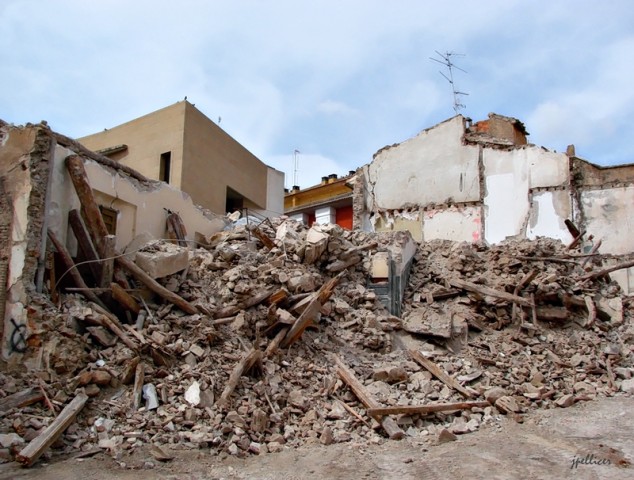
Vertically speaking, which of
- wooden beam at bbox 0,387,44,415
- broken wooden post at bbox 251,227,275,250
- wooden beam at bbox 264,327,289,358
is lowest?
wooden beam at bbox 0,387,44,415

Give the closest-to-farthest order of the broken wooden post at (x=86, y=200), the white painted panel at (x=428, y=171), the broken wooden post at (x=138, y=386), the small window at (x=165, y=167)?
1. the broken wooden post at (x=138, y=386)
2. the broken wooden post at (x=86, y=200)
3. the small window at (x=165, y=167)
4. the white painted panel at (x=428, y=171)

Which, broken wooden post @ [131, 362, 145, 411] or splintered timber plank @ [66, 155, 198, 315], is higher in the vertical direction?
splintered timber plank @ [66, 155, 198, 315]

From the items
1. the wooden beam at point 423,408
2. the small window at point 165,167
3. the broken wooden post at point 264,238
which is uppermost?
the small window at point 165,167

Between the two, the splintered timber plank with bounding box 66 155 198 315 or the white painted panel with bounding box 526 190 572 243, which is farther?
the white painted panel with bounding box 526 190 572 243

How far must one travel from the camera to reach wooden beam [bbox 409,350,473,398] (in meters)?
8.07

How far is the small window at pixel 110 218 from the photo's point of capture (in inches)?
370

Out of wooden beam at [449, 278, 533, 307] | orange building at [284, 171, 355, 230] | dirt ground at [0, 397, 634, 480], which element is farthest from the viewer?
orange building at [284, 171, 355, 230]

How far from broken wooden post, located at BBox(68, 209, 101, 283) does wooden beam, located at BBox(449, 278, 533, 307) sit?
719cm

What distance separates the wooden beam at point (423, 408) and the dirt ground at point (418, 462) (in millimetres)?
467

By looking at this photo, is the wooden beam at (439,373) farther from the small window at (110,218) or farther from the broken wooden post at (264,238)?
the small window at (110,218)

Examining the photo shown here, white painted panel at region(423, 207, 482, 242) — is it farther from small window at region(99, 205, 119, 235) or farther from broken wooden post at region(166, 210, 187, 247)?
small window at region(99, 205, 119, 235)

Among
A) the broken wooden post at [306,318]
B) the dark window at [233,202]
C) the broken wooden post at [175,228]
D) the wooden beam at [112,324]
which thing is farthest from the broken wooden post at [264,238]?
the dark window at [233,202]

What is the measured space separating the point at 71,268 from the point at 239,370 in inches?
110

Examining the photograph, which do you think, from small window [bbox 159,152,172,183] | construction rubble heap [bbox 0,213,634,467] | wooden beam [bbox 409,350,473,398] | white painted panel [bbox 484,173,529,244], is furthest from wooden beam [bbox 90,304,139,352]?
white painted panel [bbox 484,173,529,244]
